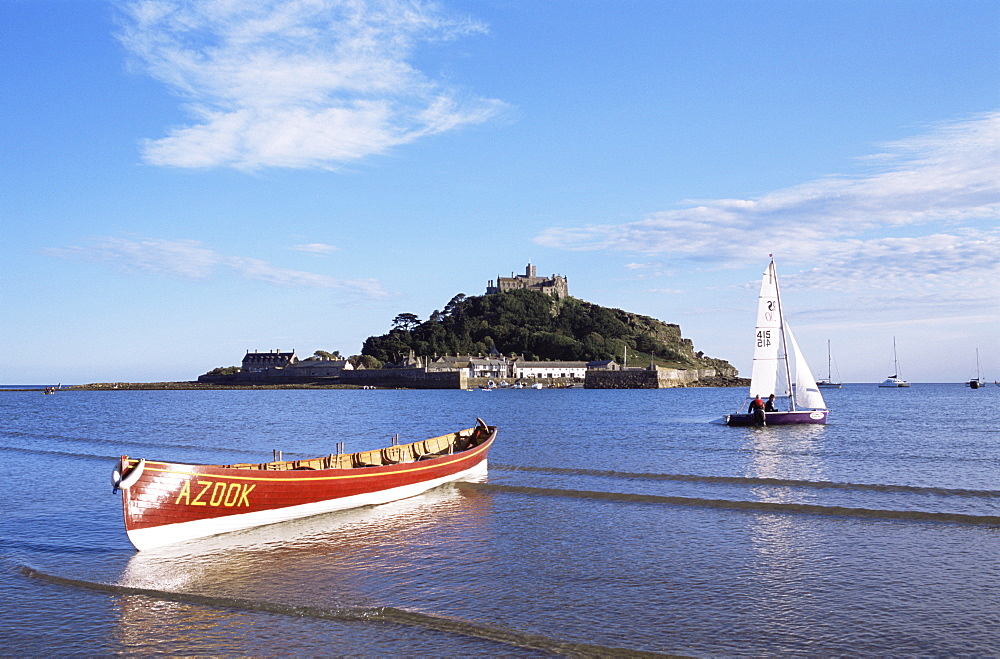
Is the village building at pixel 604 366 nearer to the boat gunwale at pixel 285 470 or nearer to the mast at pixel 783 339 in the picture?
the mast at pixel 783 339

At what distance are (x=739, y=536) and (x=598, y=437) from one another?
2781 centimetres

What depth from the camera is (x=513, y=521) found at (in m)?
18.7

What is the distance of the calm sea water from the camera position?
10109 millimetres

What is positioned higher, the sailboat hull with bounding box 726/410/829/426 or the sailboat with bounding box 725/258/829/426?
the sailboat with bounding box 725/258/829/426

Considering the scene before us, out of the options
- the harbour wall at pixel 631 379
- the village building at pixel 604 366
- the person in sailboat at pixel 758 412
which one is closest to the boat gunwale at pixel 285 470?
the person in sailboat at pixel 758 412

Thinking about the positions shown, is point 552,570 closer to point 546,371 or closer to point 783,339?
point 783,339

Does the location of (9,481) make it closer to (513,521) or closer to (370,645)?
(513,521)

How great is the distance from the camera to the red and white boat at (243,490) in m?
14.6

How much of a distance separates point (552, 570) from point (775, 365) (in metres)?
36.8

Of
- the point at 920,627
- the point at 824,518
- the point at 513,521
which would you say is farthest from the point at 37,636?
the point at 824,518

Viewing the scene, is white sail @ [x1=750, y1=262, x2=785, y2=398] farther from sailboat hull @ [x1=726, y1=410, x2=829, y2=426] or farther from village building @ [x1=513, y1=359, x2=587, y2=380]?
village building @ [x1=513, y1=359, x2=587, y2=380]

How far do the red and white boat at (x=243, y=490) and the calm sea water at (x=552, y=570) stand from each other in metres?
0.43

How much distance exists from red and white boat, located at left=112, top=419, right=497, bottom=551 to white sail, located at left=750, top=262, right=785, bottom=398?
97.1ft

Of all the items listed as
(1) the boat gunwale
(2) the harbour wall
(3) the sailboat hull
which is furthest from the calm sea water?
(2) the harbour wall
